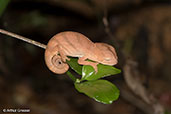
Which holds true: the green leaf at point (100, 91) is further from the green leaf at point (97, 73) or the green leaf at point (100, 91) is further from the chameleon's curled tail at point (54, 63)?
the chameleon's curled tail at point (54, 63)

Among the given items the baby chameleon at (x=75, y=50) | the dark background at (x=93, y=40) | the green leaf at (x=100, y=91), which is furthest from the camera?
the dark background at (x=93, y=40)

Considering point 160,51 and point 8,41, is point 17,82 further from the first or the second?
point 160,51

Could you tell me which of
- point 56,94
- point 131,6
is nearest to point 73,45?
point 56,94

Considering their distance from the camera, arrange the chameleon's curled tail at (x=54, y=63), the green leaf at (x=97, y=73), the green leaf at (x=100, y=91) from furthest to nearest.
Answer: the chameleon's curled tail at (x=54, y=63)
the green leaf at (x=97, y=73)
the green leaf at (x=100, y=91)

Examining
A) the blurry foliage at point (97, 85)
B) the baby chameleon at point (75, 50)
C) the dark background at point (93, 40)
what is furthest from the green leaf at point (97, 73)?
the dark background at point (93, 40)

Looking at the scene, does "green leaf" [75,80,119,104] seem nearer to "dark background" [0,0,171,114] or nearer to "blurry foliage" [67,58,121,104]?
"blurry foliage" [67,58,121,104]

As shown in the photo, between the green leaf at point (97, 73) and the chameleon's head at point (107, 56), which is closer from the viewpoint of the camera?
the green leaf at point (97, 73)

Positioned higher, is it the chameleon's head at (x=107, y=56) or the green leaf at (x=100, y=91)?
the chameleon's head at (x=107, y=56)
